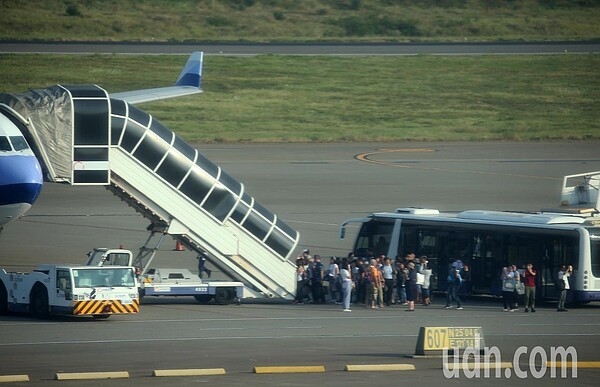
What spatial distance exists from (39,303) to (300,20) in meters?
105

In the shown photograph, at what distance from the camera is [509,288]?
4491cm

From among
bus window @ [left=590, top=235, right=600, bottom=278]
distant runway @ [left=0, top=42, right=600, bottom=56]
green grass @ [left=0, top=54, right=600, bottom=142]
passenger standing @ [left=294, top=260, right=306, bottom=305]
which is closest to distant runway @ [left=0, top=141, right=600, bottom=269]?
green grass @ [left=0, top=54, right=600, bottom=142]

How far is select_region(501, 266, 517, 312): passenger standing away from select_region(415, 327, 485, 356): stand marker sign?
12650 millimetres

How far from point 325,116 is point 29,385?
76.3 m

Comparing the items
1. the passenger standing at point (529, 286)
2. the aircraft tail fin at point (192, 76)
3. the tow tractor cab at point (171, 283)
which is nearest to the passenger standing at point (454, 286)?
the passenger standing at point (529, 286)

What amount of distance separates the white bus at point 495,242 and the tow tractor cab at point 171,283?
24.9ft

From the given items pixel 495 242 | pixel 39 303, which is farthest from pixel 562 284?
pixel 39 303

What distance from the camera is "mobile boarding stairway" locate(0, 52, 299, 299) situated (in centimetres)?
4128

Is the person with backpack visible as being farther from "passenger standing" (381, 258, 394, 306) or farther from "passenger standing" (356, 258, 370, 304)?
"passenger standing" (381, 258, 394, 306)

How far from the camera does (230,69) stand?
4513 inches

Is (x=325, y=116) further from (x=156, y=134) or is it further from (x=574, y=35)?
(x=156, y=134)

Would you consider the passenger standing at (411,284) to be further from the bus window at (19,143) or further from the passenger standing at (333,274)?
the bus window at (19,143)

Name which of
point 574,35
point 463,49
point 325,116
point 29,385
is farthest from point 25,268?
point 574,35

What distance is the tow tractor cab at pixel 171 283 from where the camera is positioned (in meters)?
43.7
